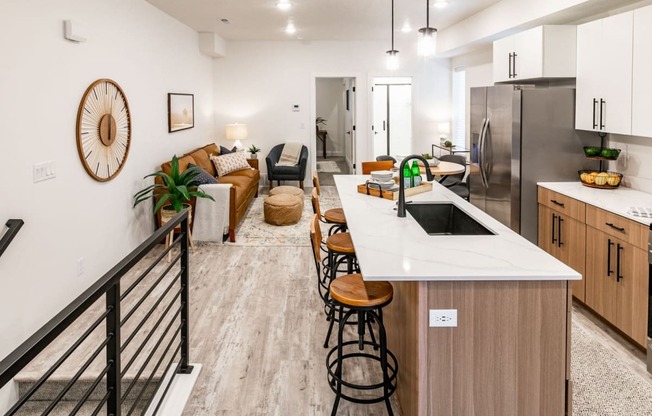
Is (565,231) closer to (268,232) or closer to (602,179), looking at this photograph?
(602,179)

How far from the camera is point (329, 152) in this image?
14922 mm

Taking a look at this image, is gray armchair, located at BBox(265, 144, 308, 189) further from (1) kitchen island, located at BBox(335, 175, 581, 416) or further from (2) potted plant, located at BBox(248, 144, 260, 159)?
(1) kitchen island, located at BBox(335, 175, 581, 416)

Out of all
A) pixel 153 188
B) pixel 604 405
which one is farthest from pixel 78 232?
pixel 604 405

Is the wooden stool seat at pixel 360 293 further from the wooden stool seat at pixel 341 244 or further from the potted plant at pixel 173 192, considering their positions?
the potted plant at pixel 173 192

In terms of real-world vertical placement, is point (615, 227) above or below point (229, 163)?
below

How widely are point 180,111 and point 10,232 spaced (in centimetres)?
434

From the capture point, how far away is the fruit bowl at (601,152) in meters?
4.07

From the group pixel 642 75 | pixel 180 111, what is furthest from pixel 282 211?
pixel 642 75

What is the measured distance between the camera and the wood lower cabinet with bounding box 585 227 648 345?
10.1 ft

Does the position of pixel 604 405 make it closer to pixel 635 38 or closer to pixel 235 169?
pixel 635 38

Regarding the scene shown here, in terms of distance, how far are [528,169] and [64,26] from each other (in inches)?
152

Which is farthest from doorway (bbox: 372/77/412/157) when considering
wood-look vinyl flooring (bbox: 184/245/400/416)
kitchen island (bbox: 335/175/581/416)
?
kitchen island (bbox: 335/175/581/416)

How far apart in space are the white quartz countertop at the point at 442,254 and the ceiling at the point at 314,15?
373cm

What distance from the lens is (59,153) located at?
11.9 ft
